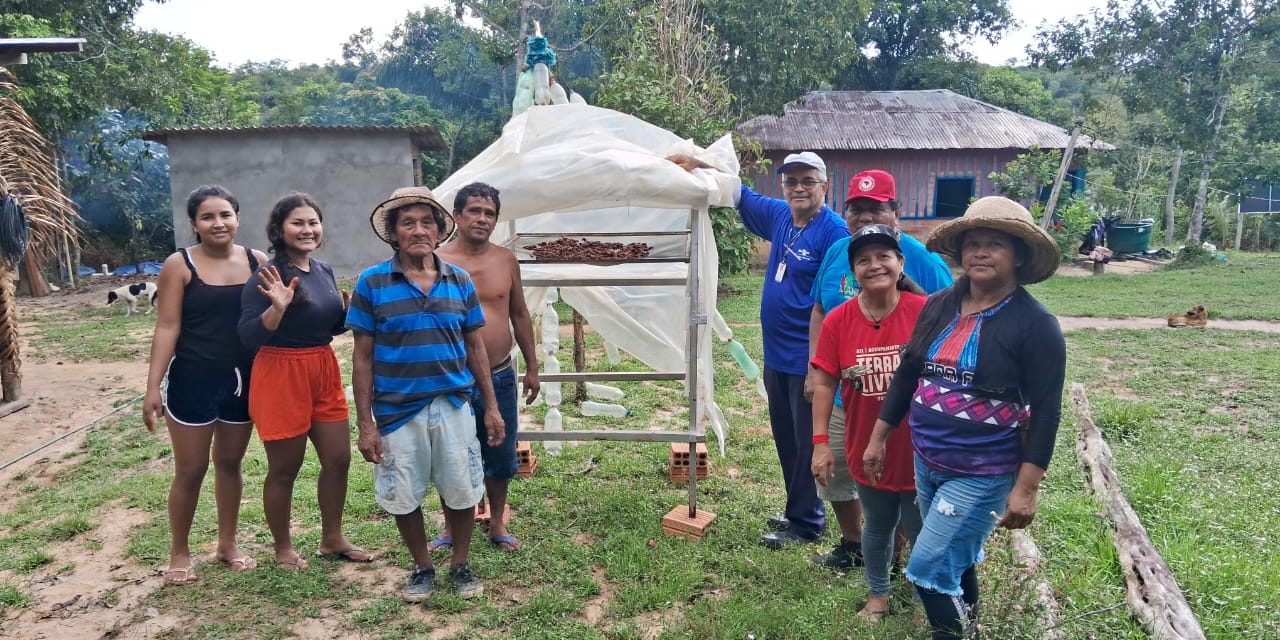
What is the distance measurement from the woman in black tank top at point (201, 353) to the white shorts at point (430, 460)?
0.73m

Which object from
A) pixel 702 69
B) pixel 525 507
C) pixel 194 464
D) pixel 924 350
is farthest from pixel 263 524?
pixel 702 69

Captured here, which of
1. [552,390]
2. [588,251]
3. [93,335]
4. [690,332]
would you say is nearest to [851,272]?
[690,332]

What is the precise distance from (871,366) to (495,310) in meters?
1.62

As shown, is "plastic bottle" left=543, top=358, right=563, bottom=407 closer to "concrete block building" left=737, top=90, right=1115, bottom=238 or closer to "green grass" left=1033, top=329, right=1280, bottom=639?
"green grass" left=1033, top=329, right=1280, bottom=639

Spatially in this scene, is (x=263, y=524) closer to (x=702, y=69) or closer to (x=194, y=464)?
(x=194, y=464)

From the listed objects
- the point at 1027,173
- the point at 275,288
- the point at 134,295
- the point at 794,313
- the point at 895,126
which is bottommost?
the point at 134,295

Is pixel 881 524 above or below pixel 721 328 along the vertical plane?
below

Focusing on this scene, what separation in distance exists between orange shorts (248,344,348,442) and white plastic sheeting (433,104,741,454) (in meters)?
0.91

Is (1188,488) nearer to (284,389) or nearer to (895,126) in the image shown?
(284,389)

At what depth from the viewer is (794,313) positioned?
3.44 meters

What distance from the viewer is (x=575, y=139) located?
3750 millimetres

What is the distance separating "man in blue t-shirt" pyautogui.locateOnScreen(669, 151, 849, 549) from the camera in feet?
11.1

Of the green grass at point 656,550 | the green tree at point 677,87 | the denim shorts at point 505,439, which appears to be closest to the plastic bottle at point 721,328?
the green grass at point 656,550

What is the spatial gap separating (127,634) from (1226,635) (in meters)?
3.93
